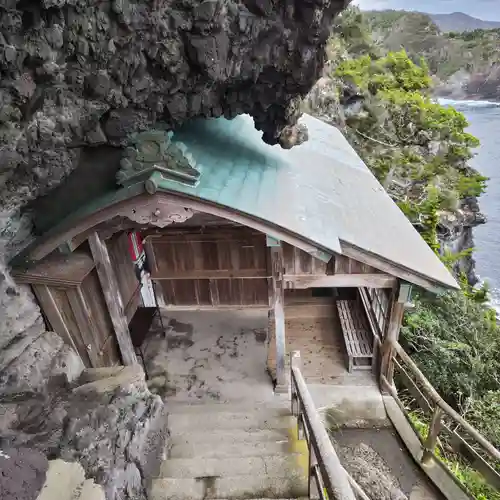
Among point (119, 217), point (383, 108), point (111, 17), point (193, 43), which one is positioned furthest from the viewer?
point (383, 108)

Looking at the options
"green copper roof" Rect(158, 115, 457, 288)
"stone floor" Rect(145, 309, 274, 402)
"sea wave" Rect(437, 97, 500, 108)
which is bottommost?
"sea wave" Rect(437, 97, 500, 108)

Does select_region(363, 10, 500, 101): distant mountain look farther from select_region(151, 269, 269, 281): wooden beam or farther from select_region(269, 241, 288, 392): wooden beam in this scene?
select_region(269, 241, 288, 392): wooden beam

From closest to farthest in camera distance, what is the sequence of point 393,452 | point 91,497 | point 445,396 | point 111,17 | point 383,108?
point 91,497
point 111,17
point 393,452
point 445,396
point 383,108

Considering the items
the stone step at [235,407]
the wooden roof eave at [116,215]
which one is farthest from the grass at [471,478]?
the wooden roof eave at [116,215]

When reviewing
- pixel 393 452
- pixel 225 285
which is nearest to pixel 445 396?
pixel 393 452

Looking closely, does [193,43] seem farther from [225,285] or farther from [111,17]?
[225,285]

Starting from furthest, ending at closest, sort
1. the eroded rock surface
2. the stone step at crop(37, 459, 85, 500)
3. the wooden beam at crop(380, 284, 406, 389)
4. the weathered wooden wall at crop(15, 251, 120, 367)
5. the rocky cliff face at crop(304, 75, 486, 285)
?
1. the rocky cliff face at crop(304, 75, 486, 285)
2. the wooden beam at crop(380, 284, 406, 389)
3. the weathered wooden wall at crop(15, 251, 120, 367)
4. the eroded rock surface
5. the stone step at crop(37, 459, 85, 500)

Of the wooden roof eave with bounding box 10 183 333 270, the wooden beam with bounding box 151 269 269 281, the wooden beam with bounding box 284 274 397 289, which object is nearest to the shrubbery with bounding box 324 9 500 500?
the wooden beam with bounding box 284 274 397 289
